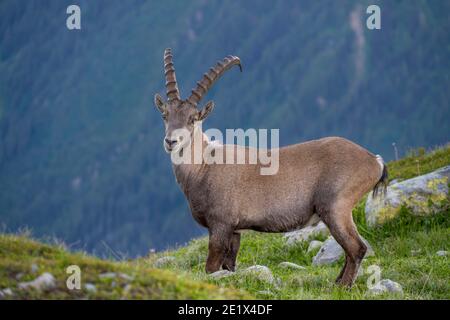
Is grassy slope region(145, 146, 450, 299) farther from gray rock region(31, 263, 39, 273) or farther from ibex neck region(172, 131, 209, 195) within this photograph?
gray rock region(31, 263, 39, 273)

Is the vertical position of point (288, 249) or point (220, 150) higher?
point (220, 150)

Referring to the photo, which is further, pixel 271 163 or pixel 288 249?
pixel 288 249

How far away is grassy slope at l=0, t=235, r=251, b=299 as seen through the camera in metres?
8.44

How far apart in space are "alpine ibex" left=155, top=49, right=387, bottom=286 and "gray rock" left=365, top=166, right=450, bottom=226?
8.15ft

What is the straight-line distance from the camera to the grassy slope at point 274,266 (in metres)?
8.67

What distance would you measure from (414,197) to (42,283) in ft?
30.9

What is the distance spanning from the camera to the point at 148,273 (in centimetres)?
912

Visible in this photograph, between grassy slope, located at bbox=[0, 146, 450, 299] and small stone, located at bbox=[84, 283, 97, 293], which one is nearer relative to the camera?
small stone, located at bbox=[84, 283, 97, 293]

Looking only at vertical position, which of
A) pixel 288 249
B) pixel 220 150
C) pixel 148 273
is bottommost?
pixel 288 249

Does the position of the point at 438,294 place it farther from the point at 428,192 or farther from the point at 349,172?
the point at 428,192

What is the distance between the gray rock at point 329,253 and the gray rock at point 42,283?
23.8ft

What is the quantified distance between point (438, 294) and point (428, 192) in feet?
14.3

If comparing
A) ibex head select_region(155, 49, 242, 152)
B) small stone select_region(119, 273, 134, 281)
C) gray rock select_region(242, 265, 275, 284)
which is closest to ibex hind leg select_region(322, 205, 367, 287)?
gray rock select_region(242, 265, 275, 284)
